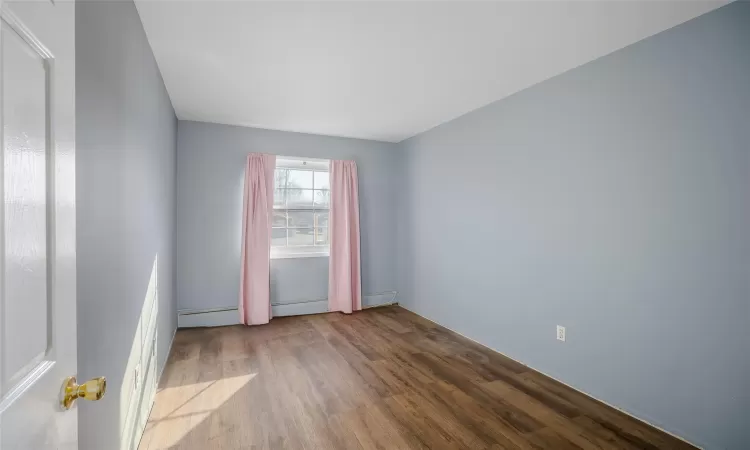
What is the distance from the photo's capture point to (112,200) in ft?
4.60

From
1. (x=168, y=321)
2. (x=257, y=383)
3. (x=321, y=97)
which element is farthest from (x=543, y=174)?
(x=168, y=321)

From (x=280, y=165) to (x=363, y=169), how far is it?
3.72 feet

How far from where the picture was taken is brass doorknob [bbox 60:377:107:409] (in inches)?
26.7

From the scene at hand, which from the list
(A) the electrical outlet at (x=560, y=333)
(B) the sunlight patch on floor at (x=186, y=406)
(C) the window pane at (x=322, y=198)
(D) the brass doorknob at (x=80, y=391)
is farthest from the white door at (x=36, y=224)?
(C) the window pane at (x=322, y=198)

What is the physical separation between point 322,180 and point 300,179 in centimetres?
30

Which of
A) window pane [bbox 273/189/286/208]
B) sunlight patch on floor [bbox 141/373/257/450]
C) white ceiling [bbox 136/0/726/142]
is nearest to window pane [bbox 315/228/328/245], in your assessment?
window pane [bbox 273/189/286/208]

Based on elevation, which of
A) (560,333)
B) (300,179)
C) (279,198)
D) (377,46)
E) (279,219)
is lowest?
(560,333)

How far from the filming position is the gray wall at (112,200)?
1.10 metres

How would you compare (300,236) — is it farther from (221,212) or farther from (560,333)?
(560,333)

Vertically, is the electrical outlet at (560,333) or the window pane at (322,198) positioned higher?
the window pane at (322,198)

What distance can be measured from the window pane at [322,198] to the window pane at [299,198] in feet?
0.27

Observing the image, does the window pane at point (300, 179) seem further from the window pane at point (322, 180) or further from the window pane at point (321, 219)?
the window pane at point (321, 219)

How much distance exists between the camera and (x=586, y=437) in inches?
80.3

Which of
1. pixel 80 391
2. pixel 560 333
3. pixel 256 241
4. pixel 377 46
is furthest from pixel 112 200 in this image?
pixel 560 333
